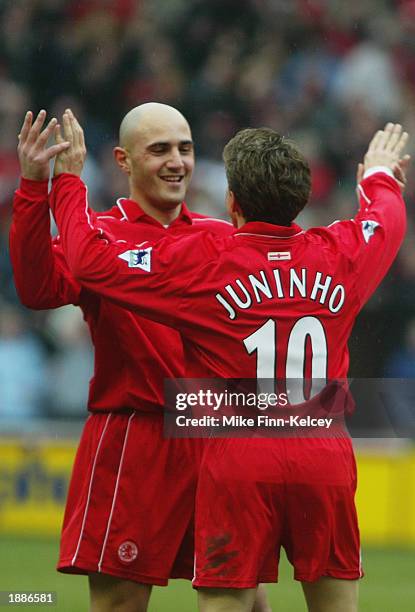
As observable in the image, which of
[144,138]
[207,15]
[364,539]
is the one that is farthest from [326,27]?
[144,138]

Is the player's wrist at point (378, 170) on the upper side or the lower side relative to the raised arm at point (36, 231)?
upper

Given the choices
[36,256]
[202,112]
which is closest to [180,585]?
[36,256]

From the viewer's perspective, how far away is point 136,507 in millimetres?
4992

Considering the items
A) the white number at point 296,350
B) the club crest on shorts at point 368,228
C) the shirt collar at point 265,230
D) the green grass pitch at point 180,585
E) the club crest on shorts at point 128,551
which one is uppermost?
the club crest on shorts at point 368,228

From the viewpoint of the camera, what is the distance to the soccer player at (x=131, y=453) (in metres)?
4.94

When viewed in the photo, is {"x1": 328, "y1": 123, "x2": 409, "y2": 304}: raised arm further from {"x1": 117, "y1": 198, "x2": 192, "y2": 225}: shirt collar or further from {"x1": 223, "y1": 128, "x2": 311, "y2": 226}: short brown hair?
{"x1": 117, "y1": 198, "x2": 192, "y2": 225}: shirt collar

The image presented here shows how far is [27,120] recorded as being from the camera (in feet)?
15.1

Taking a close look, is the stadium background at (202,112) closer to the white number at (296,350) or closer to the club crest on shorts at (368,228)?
the club crest on shorts at (368,228)

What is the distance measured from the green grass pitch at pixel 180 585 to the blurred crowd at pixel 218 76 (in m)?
3.01

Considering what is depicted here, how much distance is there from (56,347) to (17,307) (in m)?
0.61

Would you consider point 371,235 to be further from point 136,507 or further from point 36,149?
point 136,507

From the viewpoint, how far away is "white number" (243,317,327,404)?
167 inches

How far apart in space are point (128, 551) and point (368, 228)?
1.50 meters

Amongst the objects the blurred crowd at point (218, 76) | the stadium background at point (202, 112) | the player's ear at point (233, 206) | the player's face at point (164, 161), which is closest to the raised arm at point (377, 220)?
the player's ear at point (233, 206)
